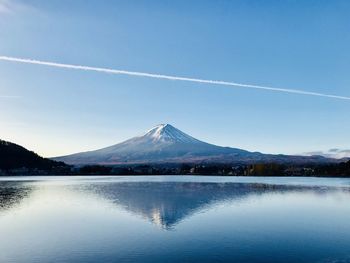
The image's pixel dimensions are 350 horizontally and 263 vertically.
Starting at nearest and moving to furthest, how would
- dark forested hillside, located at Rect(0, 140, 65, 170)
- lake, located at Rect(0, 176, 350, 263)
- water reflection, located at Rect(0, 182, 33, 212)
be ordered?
lake, located at Rect(0, 176, 350, 263) → water reflection, located at Rect(0, 182, 33, 212) → dark forested hillside, located at Rect(0, 140, 65, 170)

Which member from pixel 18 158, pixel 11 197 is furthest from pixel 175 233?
pixel 18 158

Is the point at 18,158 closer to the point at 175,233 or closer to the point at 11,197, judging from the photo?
the point at 11,197

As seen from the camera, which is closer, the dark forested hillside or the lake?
the lake

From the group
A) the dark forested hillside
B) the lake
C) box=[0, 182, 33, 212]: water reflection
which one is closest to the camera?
the lake

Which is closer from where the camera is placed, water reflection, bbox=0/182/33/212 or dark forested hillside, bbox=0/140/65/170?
water reflection, bbox=0/182/33/212

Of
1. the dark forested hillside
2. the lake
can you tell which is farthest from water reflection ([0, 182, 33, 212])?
the dark forested hillside

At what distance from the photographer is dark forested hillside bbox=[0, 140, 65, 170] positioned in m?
99.6

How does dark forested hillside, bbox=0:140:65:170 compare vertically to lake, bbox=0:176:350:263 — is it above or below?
above

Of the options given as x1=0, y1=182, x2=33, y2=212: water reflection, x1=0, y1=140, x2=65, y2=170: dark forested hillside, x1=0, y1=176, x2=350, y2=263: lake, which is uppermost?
x1=0, y1=140, x2=65, y2=170: dark forested hillside

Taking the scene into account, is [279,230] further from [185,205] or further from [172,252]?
[185,205]

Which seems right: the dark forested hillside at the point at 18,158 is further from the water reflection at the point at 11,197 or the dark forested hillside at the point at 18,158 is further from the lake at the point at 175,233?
the lake at the point at 175,233

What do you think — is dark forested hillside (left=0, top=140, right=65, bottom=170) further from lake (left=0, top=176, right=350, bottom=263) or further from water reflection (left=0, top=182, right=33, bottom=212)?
lake (left=0, top=176, right=350, bottom=263)

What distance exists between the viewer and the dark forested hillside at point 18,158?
99625mm

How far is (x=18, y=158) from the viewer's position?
103m
